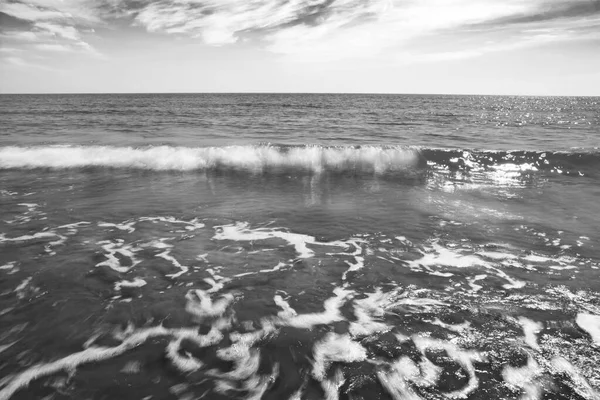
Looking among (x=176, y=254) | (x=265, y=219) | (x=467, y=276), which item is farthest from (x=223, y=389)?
(x=265, y=219)

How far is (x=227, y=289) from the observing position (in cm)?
513

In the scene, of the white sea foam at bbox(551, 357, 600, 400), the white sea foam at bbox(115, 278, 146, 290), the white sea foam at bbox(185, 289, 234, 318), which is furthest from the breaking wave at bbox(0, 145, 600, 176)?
the white sea foam at bbox(551, 357, 600, 400)

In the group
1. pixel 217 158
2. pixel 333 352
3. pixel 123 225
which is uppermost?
pixel 217 158

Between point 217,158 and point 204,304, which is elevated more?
point 217,158

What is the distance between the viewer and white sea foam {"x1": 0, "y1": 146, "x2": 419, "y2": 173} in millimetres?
13891

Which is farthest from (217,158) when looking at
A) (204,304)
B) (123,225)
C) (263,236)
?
(204,304)

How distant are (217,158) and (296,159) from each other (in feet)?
11.3

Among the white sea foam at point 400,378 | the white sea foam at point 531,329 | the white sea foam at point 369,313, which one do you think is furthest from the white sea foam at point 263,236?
the white sea foam at point 531,329

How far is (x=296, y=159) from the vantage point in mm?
14859

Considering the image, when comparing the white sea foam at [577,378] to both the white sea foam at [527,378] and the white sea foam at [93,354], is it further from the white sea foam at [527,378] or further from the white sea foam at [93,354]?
the white sea foam at [93,354]

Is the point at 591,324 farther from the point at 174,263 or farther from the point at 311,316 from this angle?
the point at 174,263

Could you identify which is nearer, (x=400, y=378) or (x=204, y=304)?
(x=400, y=378)

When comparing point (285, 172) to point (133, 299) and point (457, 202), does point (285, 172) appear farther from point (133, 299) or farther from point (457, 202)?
point (133, 299)

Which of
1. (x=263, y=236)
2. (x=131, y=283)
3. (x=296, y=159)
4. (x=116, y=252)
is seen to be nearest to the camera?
(x=131, y=283)
